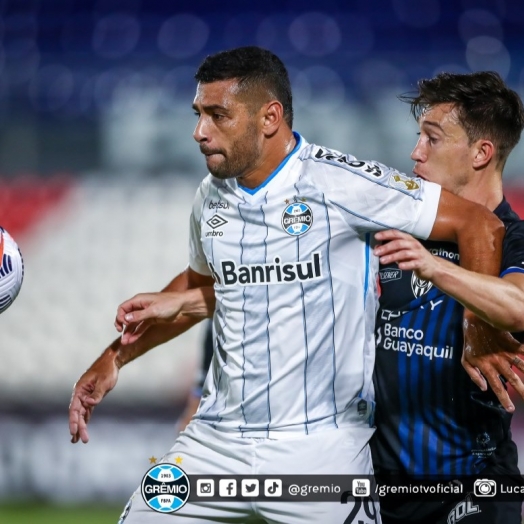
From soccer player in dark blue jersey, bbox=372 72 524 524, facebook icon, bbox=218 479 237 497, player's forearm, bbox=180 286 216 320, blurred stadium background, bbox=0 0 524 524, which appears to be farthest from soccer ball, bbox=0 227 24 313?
blurred stadium background, bbox=0 0 524 524

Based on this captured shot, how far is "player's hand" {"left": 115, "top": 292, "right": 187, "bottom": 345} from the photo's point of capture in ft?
10.7

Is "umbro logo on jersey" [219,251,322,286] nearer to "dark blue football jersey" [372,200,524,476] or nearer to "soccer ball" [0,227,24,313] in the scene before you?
"dark blue football jersey" [372,200,524,476]

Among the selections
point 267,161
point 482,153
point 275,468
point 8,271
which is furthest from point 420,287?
point 8,271

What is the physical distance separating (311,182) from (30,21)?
16.9 ft

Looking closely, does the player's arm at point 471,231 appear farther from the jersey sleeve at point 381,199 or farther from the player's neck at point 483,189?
the player's neck at point 483,189

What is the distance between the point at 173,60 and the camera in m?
7.25

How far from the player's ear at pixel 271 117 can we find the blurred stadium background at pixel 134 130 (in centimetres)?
358

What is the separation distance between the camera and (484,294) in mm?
2684

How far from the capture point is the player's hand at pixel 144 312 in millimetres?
3260

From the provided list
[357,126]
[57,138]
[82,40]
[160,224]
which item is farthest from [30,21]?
[357,126]

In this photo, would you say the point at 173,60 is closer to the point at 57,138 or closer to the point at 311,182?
the point at 57,138

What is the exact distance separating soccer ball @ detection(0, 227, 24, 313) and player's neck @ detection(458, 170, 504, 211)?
1.58 m

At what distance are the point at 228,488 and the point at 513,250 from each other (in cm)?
116

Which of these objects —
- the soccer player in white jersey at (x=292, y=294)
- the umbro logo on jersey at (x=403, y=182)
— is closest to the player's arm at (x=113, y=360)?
the soccer player in white jersey at (x=292, y=294)
